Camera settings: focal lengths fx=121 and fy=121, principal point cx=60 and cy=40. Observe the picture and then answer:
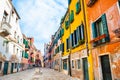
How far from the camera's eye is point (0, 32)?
48.4 ft

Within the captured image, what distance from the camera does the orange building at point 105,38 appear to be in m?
5.98

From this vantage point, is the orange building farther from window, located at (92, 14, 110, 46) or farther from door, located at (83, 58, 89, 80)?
door, located at (83, 58, 89, 80)

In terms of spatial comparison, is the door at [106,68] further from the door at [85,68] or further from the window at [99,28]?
the door at [85,68]

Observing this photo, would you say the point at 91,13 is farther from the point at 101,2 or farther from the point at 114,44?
the point at 114,44

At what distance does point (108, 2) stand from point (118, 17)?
1332mm

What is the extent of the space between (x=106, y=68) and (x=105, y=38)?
1.77 meters

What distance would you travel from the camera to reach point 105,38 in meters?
6.82

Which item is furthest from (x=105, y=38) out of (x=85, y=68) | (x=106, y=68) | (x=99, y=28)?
(x=85, y=68)

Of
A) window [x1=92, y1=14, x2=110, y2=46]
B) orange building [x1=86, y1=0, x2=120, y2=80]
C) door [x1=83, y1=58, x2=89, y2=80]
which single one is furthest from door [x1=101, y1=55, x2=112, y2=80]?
door [x1=83, y1=58, x2=89, y2=80]

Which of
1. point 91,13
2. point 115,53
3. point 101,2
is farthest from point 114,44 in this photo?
point 91,13

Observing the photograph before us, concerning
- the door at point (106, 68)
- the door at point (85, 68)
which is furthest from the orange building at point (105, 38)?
the door at point (85, 68)

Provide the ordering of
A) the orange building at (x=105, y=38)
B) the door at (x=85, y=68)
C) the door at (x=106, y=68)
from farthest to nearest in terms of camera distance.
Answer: the door at (x=85, y=68) → the door at (x=106, y=68) → the orange building at (x=105, y=38)

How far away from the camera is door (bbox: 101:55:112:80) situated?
6.78m

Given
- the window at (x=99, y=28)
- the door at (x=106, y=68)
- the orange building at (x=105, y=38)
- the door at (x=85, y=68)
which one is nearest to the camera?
the orange building at (x=105, y=38)
